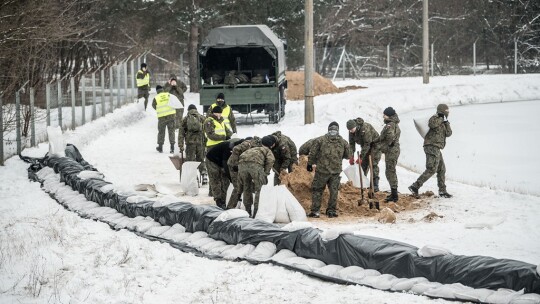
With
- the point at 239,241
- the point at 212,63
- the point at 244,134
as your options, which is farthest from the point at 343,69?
the point at 239,241

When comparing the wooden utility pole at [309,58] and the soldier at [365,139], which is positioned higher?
the wooden utility pole at [309,58]

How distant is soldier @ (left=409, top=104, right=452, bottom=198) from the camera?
59.0ft

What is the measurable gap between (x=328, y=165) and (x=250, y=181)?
4.71 ft

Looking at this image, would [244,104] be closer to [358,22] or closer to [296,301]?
[296,301]

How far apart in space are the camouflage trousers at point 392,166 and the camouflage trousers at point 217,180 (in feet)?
10.2

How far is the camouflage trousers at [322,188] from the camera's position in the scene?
1620 cm

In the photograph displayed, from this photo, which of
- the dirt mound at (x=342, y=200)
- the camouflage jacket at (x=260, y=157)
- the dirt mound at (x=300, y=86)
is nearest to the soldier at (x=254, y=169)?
the camouflage jacket at (x=260, y=157)

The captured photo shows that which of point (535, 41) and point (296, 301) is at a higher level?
point (535, 41)

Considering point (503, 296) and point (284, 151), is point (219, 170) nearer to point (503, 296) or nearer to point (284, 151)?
point (284, 151)

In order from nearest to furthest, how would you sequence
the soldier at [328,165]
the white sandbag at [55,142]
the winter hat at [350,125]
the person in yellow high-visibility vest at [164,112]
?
1. the soldier at [328,165]
2. the winter hat at [350,125]
3. the white sandbag at [55,142]
4. the person in yellow high-visibility vest at [164,112]

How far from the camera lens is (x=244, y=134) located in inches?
1105

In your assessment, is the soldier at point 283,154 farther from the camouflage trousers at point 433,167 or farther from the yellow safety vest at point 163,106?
the yellow safety vest at point 163,106

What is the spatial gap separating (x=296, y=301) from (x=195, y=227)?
12.3 feet

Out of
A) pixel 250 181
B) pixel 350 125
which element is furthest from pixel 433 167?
pixel 250 181
